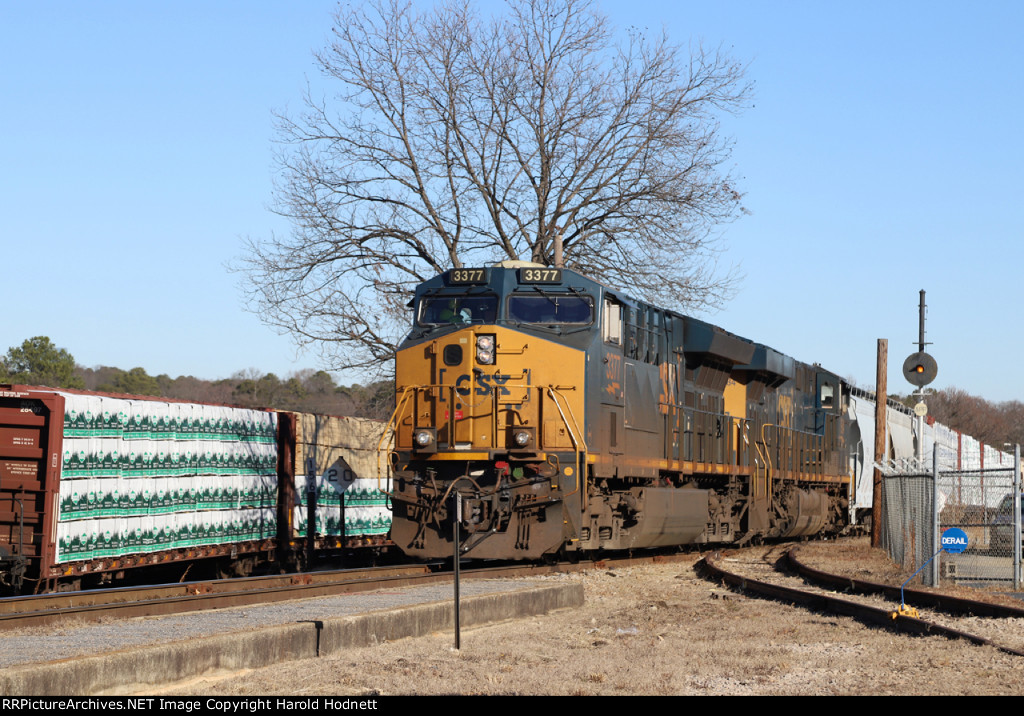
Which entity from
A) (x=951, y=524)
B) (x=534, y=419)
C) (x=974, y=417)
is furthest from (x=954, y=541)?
(x=974, y=417)

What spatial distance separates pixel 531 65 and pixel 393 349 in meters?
7.27

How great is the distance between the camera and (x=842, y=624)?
1198cm

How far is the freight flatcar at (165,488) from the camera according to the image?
1450 centimetres

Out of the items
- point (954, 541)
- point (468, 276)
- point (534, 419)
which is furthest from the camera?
point (468, 276)

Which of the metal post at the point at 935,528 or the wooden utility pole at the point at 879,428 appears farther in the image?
the wooden utility pole at the point at 879,428

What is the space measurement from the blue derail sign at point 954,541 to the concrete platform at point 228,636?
522 centimetres

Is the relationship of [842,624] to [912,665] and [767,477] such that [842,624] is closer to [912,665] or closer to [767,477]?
[912,665]

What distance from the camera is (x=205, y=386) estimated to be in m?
121

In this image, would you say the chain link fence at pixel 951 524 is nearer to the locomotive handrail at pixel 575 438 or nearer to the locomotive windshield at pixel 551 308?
the locomotive handrail at pixel 575 438

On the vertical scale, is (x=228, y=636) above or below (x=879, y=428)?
below

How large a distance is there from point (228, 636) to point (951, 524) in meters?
11.5

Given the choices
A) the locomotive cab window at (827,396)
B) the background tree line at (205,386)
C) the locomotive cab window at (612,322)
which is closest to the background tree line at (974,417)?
the background tree line at (205,386)

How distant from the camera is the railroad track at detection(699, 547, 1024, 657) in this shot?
10.7m

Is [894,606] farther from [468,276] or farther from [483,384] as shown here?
[468,276]
